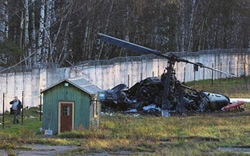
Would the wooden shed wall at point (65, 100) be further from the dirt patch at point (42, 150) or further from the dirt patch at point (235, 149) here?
the dirt patch at point (235, 149)

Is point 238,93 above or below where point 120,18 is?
below

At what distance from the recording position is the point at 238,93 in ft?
159

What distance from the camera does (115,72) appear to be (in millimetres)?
46062

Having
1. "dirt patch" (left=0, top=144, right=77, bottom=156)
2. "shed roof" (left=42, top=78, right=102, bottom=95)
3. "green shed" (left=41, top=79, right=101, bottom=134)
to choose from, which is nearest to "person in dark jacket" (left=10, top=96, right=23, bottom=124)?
"green shed" (left=41, top=79, right=101, bottom=134)

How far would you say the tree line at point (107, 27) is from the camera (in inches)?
1719

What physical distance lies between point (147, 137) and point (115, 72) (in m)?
26.1

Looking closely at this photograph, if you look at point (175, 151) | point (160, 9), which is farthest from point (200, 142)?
point (160, 9)

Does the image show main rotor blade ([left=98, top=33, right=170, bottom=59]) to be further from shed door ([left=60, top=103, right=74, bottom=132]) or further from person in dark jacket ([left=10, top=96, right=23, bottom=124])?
shed door ([left=60, top=103, right=74, bottom=132])

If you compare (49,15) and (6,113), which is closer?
(6,113)

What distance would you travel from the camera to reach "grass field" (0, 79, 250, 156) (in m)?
17.1

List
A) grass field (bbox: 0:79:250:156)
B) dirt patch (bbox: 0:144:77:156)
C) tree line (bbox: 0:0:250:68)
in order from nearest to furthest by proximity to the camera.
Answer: dirt patch (bbox: 0:144:77:156) → grass field (bbox: 0:79:250:156) → tree line (bbox: 0:0:250:68)

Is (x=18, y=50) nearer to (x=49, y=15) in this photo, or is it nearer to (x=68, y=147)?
(x=49, y=15)

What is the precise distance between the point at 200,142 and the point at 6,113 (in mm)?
15228

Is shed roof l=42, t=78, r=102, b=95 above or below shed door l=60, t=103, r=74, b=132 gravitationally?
above
